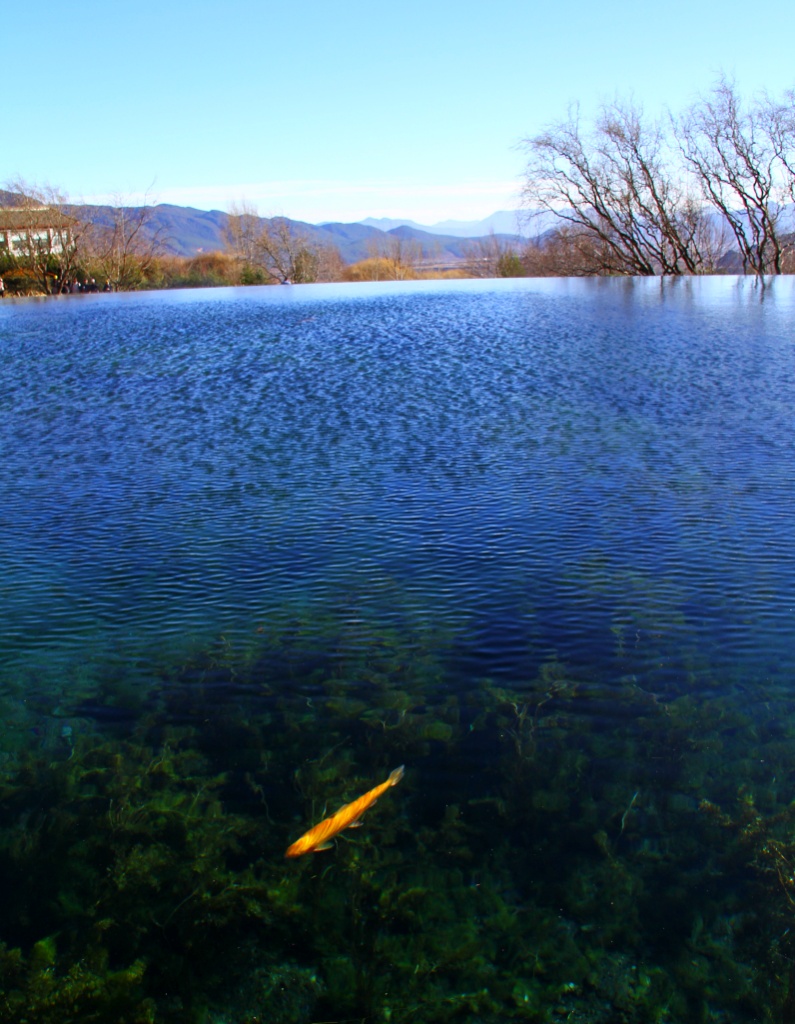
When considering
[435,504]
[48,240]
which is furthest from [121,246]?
[435,504]

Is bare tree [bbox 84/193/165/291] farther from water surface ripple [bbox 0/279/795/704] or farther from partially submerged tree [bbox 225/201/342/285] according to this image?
water surface ripple [bbox 0/279/795/704]

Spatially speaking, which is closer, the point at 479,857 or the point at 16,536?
the point at 479,857

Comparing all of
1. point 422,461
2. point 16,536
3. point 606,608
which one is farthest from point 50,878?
point 422,461

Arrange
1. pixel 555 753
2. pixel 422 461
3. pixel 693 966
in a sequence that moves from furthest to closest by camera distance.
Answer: pixel 422 461 → pixel 555 753 → pixel 693 966

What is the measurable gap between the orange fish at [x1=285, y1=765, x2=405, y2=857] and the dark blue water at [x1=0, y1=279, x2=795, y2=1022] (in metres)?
0.08

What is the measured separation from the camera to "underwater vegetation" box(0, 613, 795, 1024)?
8.91ft

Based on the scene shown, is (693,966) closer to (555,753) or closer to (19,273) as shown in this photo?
(555,753)

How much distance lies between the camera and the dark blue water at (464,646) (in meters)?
2.94

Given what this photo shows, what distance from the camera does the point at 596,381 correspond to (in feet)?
38.7

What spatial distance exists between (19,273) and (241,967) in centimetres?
4398

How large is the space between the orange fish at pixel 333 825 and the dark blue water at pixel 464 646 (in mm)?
84

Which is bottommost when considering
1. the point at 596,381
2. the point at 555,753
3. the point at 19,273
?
the point at 555,753

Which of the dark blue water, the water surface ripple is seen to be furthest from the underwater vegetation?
the water surface ripple

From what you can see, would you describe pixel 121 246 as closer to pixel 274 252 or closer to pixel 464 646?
pixel 274 252
